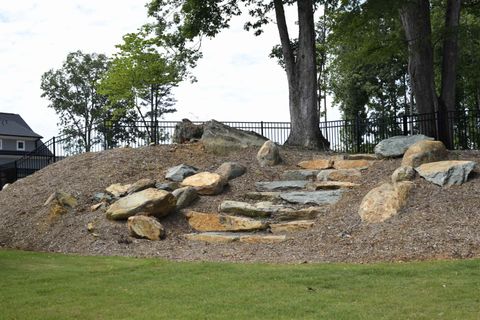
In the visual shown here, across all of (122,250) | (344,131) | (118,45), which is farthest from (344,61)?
(118,45)

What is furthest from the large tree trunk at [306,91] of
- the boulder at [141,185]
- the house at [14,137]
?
the house at [14,137]

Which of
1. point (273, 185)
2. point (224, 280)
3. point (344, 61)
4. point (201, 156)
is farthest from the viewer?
point (344, 61)

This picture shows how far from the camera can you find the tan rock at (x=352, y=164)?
1295 centimetres

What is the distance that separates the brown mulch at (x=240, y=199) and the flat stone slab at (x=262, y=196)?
0.21m

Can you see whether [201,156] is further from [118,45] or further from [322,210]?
[118,45]

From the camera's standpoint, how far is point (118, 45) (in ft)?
106

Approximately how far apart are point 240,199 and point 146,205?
6.92 ft

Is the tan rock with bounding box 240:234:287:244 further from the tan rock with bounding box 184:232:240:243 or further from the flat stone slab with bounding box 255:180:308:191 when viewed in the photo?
the flat stone slab with bounding box 255:180:308:191

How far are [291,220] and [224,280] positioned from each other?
4181 mm

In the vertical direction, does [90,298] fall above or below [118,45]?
below

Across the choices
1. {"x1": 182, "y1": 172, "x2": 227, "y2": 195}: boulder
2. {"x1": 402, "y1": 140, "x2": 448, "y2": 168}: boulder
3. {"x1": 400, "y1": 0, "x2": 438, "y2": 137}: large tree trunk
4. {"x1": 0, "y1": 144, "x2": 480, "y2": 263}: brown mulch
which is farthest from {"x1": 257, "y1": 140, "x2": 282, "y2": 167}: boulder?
{"x1": 400, "y1": 0, "x2": 438, "y2": 137}: large tree trunk

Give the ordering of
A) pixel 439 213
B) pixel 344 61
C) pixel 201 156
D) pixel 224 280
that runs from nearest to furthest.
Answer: pixel 224 280, pixel 439 213, pixel 201 156, pixel 344 61

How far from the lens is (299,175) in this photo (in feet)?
42.0

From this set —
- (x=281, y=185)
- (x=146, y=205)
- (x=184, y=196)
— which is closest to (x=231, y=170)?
(x=281, y=185)
